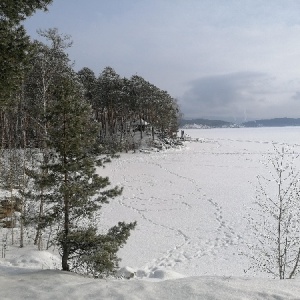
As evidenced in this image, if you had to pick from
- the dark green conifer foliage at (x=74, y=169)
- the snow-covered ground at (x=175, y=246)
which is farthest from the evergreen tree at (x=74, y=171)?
the snow-covered ground at (x=175, y=246)

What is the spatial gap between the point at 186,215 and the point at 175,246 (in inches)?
204

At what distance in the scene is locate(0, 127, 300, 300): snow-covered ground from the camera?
6883 millimetres

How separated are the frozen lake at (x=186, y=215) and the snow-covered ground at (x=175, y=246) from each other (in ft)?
0.14

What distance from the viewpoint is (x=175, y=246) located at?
16.3m

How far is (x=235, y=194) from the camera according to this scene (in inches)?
1041

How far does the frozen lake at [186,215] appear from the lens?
1466 centimetres

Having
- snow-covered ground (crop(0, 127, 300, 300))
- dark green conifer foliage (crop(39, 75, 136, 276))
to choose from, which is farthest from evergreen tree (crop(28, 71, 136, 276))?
snow-covered ground (crop(0, 127, 300, 300))

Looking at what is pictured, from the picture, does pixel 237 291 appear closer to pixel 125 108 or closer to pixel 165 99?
pixel 125 108

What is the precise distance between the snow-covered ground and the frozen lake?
0.14ft

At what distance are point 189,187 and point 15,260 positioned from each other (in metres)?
18.7

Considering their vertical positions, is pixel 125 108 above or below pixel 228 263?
above

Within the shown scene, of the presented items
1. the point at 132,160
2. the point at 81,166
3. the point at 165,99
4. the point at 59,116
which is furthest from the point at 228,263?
the point at 165,99

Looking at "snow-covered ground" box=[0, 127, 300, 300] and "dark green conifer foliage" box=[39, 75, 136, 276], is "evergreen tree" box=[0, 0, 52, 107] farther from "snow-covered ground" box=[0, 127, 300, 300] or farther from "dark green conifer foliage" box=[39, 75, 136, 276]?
"snow-covered ground" box=[0, 127, 300, 300]

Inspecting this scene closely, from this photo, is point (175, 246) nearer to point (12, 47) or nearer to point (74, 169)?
point (74, 169)
